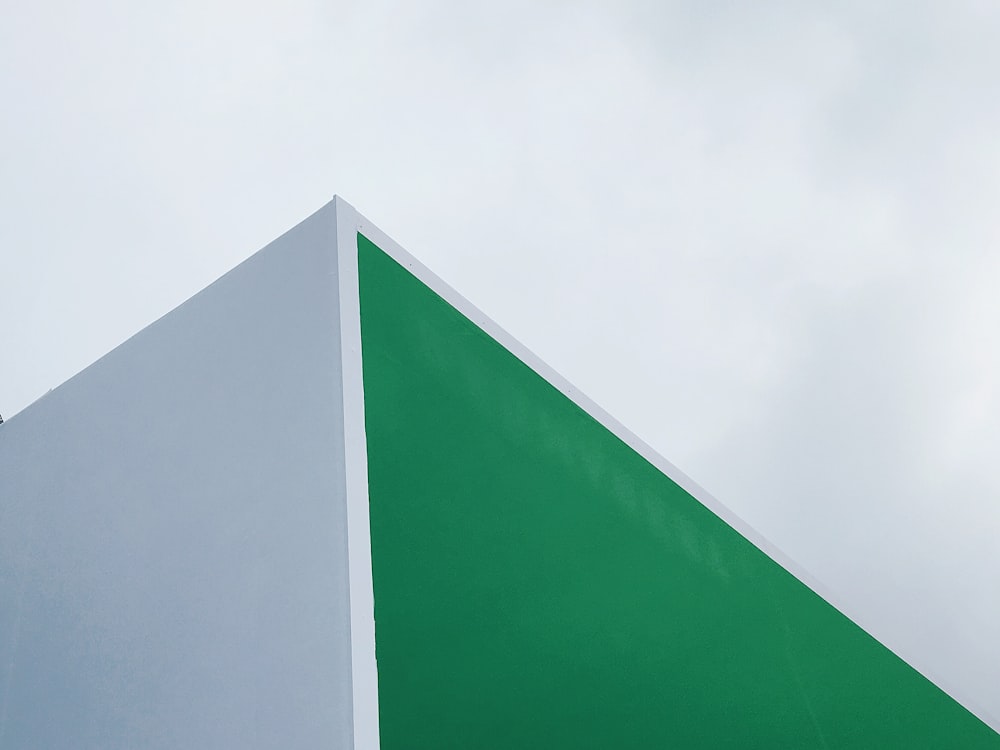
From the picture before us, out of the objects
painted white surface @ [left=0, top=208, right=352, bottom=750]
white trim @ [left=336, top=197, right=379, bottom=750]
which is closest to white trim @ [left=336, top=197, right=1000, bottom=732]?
white trim @ [left=336, top=197, right=379, bottom=750]

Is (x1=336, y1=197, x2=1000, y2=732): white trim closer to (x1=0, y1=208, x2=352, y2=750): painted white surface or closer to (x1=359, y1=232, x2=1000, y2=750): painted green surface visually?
(x1=359, y1=232, x2=1000, y2=750): painted green surface

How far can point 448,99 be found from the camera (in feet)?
42.5

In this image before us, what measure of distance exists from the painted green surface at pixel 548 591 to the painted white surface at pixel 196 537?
103 mm

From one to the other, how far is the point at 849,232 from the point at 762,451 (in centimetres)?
407

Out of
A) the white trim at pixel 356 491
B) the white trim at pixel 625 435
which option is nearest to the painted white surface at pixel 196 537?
the white trim at pixel 356 491

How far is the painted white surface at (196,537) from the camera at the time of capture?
1.26 m

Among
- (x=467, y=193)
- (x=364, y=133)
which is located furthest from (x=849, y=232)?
(x=364, y=133)

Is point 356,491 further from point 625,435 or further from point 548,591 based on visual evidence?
point 625,435

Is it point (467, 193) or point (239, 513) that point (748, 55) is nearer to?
point (467, 193)

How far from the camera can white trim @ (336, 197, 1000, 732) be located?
6.19ft

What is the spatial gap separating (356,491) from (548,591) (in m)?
0.54

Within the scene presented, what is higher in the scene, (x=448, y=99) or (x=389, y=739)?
(x=448, y=99)

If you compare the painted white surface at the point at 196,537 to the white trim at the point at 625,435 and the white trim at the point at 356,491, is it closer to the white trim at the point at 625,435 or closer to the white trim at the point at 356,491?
the white trim at the point at 356,491

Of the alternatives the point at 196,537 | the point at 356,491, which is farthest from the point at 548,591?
the point at 196,537
